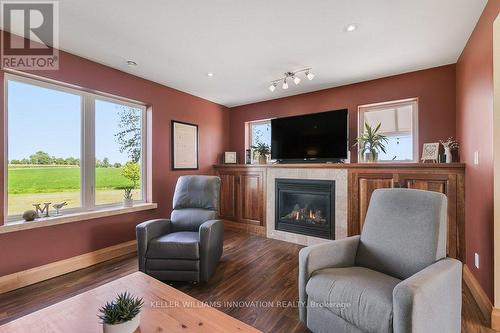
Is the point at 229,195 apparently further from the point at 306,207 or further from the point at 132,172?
the point at 132,172

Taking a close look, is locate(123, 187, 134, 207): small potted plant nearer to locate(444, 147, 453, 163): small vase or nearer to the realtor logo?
the realtor logo

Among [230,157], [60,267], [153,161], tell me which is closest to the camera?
[60,267]

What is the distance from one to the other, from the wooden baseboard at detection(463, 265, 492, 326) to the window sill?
11.9ft

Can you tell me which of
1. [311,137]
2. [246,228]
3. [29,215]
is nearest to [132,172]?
[29,215]

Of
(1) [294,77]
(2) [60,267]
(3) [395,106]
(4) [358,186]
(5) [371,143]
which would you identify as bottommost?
(2) [60,267]

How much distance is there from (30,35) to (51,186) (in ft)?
5.13

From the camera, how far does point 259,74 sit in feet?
10.5

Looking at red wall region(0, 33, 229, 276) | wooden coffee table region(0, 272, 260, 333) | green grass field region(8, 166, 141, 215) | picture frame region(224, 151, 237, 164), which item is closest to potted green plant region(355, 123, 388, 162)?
picture frame region(224, 151, 237, 164)

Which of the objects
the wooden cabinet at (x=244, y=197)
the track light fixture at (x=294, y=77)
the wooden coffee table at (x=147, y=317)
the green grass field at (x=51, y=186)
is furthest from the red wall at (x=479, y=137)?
the green grass field at (x=51, y=186)

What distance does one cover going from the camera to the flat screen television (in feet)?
11.3

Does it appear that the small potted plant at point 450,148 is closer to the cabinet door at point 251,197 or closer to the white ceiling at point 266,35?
the white ceiling at point 266,35

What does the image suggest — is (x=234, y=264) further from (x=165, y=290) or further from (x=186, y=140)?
(x=186, y=140)

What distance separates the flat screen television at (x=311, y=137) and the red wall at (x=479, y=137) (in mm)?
1322

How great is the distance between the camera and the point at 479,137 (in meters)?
2.01
